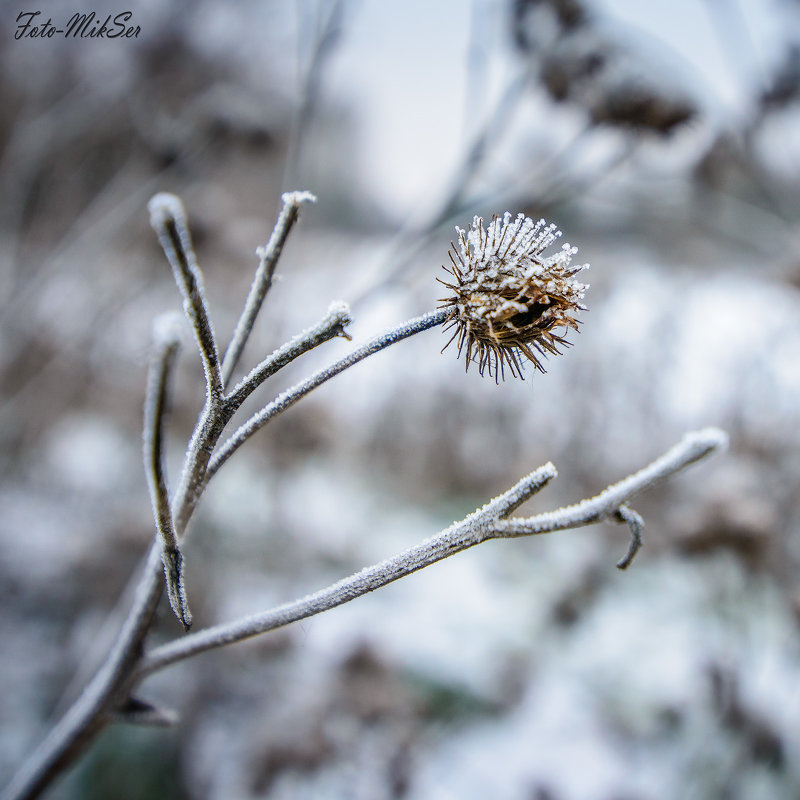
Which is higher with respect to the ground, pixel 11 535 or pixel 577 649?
pixel 11 535

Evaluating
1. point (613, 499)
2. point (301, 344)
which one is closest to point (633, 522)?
point (613, 499)

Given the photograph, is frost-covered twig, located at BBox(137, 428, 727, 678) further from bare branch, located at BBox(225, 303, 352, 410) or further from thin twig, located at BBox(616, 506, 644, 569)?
bare branch, located at BBox(225, 303, 352, 410)

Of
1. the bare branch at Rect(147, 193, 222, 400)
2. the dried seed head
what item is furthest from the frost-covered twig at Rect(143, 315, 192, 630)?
the dried seed head

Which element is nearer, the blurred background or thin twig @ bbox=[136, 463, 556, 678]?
thin twig @ bbox=[136, 463, 556, 678]

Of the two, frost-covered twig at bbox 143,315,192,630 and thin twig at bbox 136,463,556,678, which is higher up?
frost-covered twig at bbox 143,315,192,630

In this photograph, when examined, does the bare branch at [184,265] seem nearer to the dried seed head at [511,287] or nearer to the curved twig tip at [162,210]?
the curved twig tip at [162,210]

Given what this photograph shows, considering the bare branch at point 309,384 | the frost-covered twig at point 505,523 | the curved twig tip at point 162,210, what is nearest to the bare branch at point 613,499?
the frost-covered twig at point 505,523

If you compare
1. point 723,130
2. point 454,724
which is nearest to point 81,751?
point 723,130

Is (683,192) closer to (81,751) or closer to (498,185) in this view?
(498,185)
